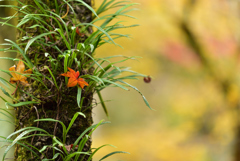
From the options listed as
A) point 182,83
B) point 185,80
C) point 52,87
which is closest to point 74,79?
point 52,87

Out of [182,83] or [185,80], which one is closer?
[185,80]

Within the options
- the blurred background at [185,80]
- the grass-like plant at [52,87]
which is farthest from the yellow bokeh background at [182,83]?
the grass-like plant at [52,87]

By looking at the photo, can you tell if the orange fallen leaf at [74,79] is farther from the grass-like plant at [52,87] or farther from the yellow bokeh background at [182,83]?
the yellow bokeh background at [182,83]

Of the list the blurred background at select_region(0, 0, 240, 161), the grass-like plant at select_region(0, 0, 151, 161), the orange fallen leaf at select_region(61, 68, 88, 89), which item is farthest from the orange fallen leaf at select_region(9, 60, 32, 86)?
the blurred background at select_region(0, 0, 240, 161)

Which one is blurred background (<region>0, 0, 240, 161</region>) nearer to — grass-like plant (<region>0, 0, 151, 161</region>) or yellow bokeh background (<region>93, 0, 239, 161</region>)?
yellow bokeh background (<region>93, 0, 239, 161</region>)

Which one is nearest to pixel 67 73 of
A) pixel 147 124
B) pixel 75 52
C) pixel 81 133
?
pixel 75 52

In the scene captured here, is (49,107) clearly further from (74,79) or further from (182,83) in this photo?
(182,83)

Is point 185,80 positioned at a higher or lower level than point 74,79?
higher

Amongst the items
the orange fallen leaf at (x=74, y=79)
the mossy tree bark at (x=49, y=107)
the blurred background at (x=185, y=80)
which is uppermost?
the blurred background at (x=185, y=80)
